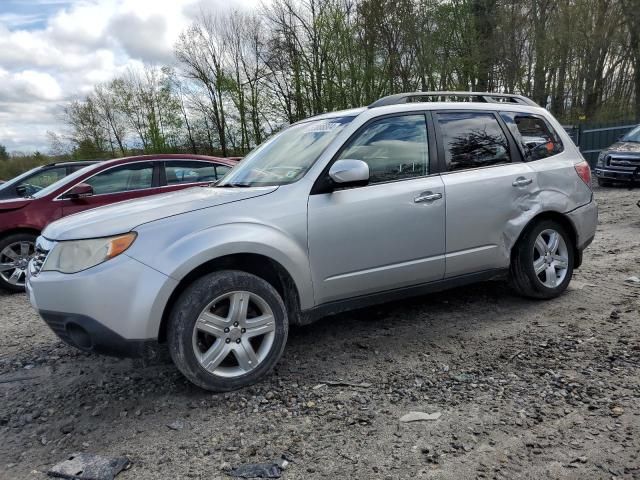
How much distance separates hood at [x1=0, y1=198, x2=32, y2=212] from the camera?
→ 6.32 metres

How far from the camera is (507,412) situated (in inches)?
108

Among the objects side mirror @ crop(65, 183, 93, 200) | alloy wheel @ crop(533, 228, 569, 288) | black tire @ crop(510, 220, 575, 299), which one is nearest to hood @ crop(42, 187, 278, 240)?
black tire @ crop(510, 220, 575, 299)

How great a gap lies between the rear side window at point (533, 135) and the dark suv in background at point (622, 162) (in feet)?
31.5

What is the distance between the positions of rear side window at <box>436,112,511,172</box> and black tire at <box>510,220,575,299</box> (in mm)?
668

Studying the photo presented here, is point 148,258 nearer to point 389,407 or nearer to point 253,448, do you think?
point 253,448

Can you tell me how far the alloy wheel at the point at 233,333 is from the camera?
10.0 ft

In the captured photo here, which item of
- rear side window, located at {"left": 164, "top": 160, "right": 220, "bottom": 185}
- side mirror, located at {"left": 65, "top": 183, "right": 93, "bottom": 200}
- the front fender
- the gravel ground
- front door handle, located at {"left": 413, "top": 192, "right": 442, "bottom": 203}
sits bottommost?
the gravel ground

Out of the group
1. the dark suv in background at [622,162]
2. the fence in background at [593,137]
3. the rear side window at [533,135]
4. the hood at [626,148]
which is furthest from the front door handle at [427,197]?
the fence in background at [593,137]

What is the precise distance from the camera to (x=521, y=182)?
4.22 m

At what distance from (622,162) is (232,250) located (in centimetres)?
1269

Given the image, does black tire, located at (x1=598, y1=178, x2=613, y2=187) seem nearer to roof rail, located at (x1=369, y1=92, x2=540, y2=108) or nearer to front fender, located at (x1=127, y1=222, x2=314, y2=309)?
roof rail, located at (x1=369, y1=92, x2=540, y2=108)

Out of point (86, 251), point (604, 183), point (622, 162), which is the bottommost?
point (604, 183)

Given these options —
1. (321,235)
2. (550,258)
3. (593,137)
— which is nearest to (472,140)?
(550,258)

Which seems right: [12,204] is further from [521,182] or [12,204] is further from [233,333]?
[521,182]
